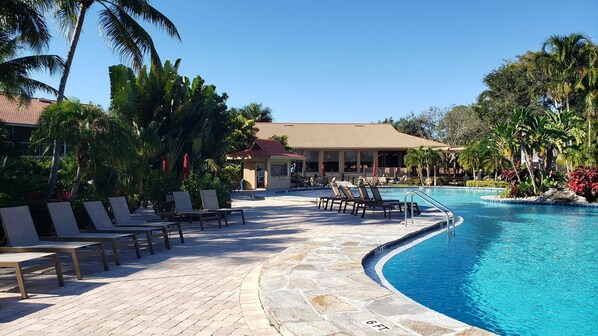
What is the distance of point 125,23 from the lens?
12.2 metres

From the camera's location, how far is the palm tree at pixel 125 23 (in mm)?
12062

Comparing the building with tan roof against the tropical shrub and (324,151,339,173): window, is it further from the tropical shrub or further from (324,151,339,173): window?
the tropical shrub

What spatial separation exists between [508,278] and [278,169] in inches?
988

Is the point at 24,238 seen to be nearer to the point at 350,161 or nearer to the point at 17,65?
the point at 17,65

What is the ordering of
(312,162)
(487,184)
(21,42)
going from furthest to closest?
(312,162), (487,184), (21,42)

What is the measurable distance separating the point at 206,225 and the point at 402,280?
6.31 metres

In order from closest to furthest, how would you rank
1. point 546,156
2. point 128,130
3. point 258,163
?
point 128,130 < point 546,156 < point 258,163

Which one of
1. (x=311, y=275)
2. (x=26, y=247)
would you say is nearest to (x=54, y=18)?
(x=26, y=247)

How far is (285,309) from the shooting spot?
13.3 feet

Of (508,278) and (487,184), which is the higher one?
(487,184)

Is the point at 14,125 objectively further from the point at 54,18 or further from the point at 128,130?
the point at 128,130

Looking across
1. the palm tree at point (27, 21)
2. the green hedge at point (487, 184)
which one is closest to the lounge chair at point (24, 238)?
the palm tree at point (27, 21)

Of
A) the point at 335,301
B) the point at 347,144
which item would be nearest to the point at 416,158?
the point at 347,144

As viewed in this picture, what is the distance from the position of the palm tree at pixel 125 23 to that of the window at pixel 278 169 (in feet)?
59.2
